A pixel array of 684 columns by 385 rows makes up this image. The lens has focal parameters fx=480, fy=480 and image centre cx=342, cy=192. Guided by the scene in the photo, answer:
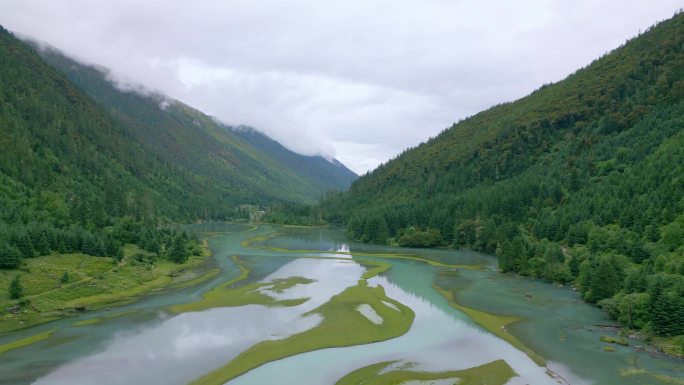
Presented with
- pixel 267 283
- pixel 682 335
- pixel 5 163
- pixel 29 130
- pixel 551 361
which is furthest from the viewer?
pixel 29 130

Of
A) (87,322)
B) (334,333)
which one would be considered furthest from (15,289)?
(334,333)

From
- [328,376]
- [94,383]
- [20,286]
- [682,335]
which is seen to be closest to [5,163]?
[20,286]

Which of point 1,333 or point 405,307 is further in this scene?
point 405,307

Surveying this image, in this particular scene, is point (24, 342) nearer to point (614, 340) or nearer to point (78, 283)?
point (78, 283)

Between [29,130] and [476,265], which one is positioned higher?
[29,130]

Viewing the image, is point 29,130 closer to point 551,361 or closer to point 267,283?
point 267,283

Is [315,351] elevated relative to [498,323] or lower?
lower
